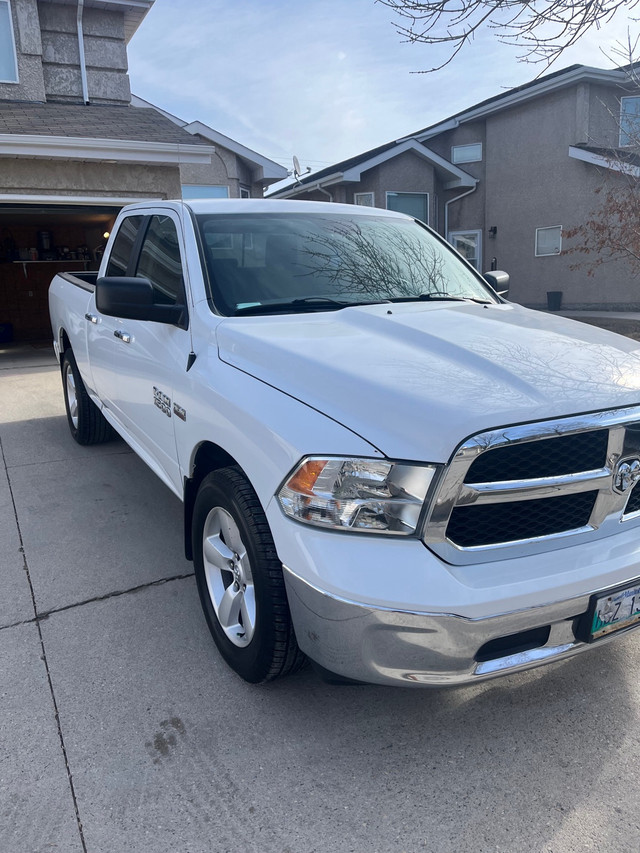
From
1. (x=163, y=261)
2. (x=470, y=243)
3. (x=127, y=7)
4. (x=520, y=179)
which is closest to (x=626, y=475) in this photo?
(x=163, y=261)

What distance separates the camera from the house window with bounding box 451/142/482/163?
76.4 ft

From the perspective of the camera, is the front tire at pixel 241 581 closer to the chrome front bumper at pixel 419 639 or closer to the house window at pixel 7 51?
the chrome front bumper at pixel 419 639

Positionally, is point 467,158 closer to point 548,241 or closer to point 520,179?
point 520,179

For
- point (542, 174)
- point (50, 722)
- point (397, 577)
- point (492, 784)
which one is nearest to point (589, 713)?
point (492, 784)

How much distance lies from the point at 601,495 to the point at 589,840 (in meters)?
1.04

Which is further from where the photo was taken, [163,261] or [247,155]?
[247,155]

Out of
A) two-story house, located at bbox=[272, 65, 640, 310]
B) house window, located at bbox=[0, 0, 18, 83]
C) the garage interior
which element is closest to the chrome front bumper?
house window, located at bbox=[0, 0, 18, 83]

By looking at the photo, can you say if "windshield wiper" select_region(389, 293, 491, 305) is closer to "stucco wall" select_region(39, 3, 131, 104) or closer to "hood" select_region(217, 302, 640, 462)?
"hood" select_region(217, 302, 640, 462)

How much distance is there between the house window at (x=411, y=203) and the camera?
22070 millimetres

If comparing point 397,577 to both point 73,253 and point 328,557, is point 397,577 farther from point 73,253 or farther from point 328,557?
point 73,253

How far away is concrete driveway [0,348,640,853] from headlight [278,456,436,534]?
36.0 inches

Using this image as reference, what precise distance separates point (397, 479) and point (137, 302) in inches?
67.4

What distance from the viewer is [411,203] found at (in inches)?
894

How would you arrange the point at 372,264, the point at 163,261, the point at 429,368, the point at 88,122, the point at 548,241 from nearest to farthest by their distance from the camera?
the point at 429,368 < the point at 372,264 < the point at 163,261 < the point at 88,122 < the point at 548,241
